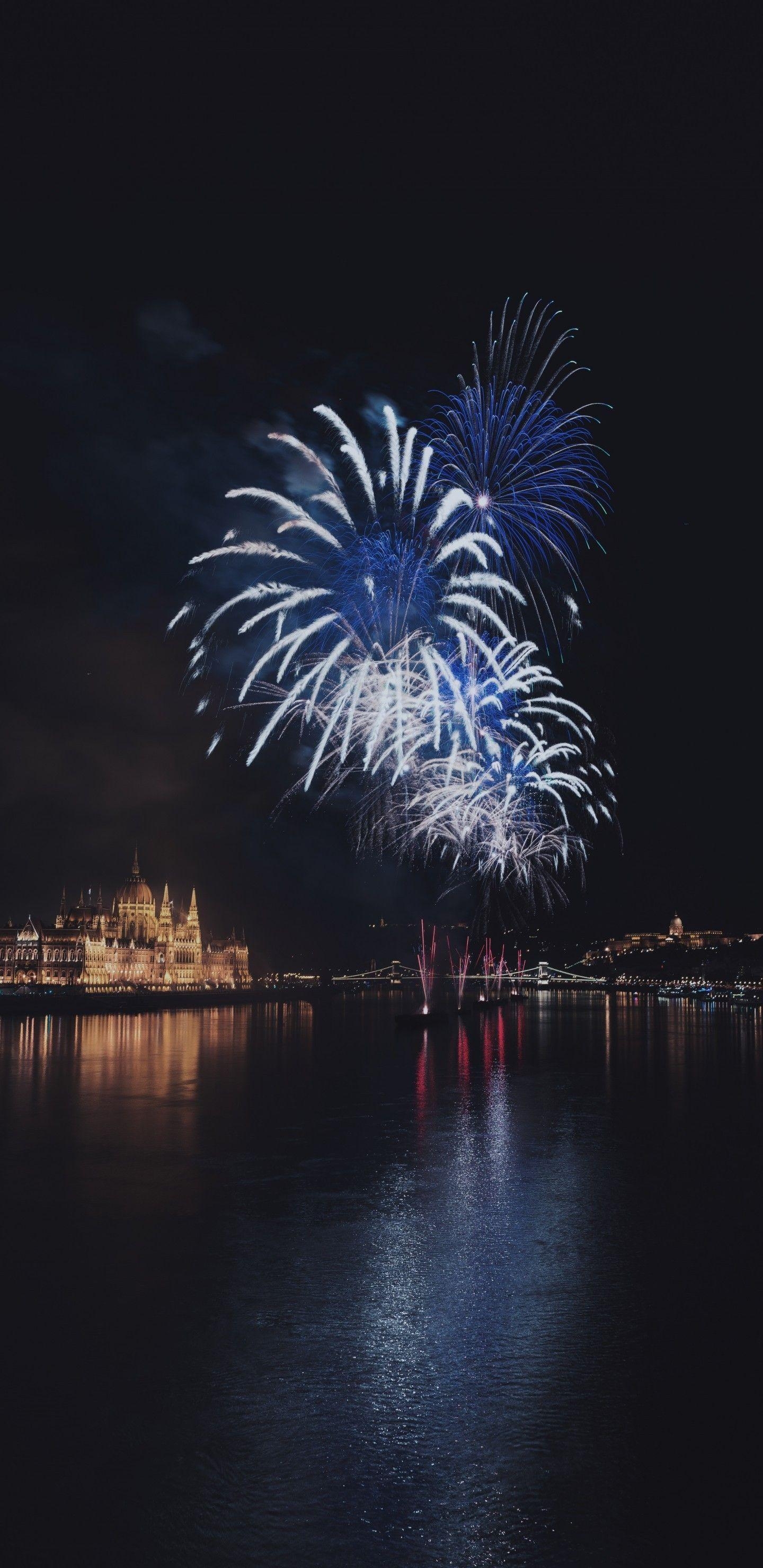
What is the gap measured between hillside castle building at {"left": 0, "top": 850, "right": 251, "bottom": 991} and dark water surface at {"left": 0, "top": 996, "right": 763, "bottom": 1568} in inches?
4506

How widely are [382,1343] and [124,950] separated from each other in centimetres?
14597

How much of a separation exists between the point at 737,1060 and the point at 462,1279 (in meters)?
22.9

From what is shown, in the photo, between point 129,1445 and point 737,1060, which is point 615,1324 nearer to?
point 129,1445

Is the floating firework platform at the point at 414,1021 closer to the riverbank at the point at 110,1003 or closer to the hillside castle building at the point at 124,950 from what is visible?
the riverbank at the point at 110,1003

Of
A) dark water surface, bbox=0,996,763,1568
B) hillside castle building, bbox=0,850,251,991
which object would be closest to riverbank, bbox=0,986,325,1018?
hillside castle building, bbox=0,850,251,991

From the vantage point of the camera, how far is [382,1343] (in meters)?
6.55

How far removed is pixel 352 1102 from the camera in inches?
762

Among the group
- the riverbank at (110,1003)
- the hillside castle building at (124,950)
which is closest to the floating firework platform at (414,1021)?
the riverbank at (110,1003)

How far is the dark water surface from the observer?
14.8ft

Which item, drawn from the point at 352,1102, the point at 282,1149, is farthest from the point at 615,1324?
the point at 352,1102

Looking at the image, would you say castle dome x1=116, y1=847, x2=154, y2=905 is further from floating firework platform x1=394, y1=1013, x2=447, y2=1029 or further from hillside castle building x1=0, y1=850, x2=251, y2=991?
floating firework platform x1=394, y1=1013, x2=447, y2=1029

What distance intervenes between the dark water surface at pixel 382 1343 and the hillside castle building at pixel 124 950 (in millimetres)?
114455

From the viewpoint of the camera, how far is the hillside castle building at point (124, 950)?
13762 centimetres

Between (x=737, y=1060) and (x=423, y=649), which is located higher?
(x=423, y=649)
